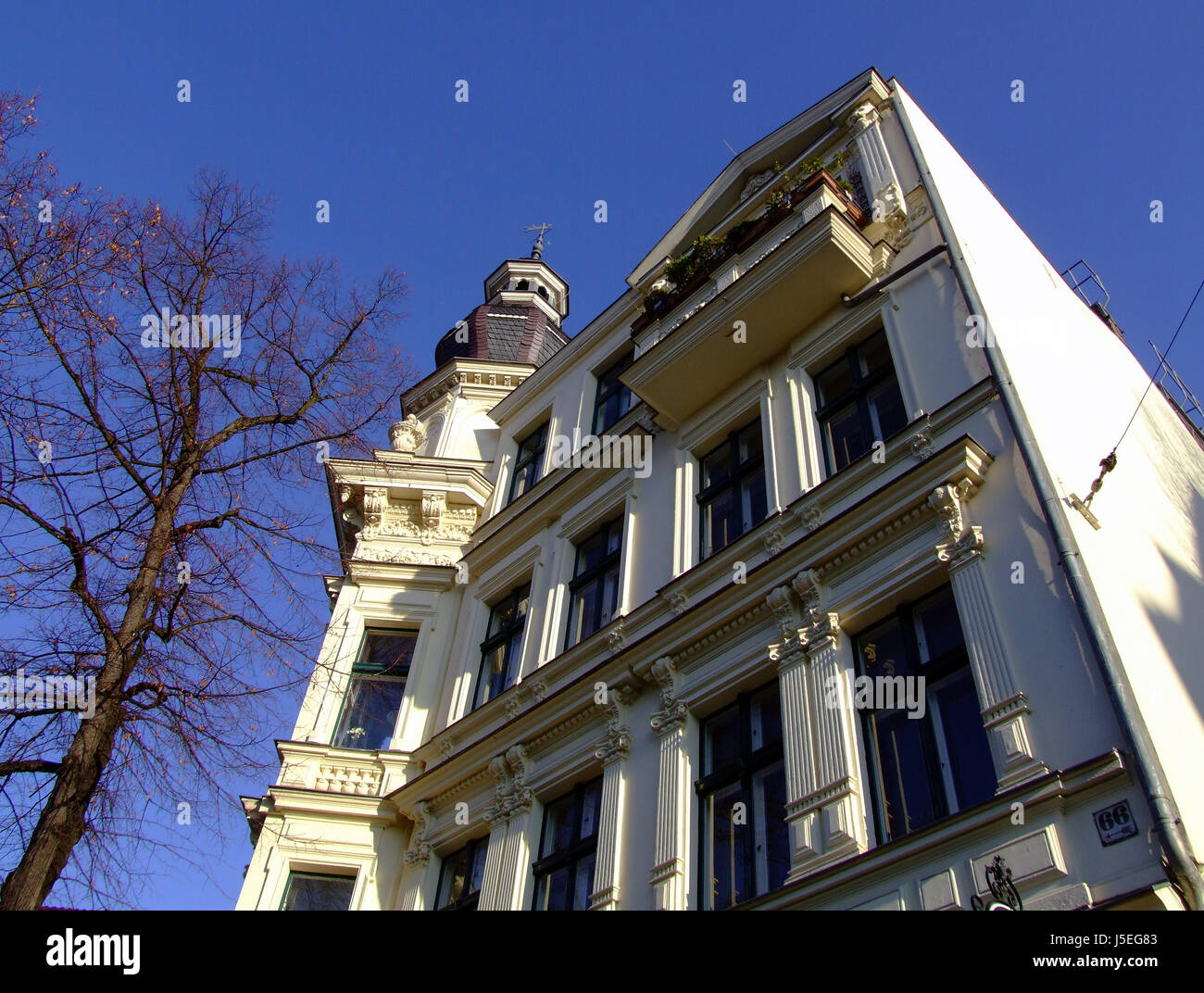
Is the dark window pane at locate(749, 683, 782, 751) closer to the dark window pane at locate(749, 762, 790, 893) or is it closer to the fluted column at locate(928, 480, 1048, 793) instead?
the dark window pane at locate(749, 762, 790, 893)

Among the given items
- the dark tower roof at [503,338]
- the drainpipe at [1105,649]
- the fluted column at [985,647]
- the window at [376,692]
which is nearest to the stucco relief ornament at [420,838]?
the window at [376,692]

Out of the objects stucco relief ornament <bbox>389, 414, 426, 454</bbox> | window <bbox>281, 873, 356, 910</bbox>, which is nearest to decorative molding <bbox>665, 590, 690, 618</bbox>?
window <bbox>281, 873, 356, 910</bbox>

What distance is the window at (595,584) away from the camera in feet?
46.3

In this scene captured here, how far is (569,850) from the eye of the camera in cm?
1147

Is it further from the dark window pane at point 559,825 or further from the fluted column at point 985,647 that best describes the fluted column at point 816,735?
the dark window pane at point 559,825

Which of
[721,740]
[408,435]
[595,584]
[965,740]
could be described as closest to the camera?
[965,740]

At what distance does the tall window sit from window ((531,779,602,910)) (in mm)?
1541

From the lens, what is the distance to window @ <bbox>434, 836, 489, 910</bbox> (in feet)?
41.3

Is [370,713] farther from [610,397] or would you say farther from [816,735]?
[816,735]

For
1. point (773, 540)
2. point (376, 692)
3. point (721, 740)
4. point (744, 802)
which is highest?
point (376, 692)

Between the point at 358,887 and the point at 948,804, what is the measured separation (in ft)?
26.5

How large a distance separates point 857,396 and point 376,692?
27.3 ft

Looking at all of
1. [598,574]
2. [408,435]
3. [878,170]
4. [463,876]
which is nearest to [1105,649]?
[598,574]
